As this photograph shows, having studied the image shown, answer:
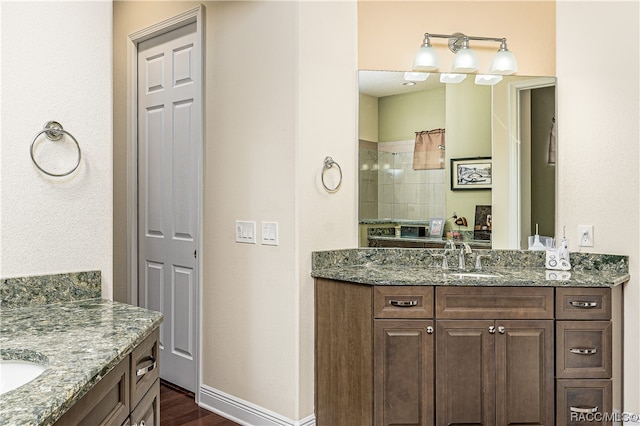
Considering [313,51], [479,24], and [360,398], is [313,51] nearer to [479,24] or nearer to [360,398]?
[479,24]

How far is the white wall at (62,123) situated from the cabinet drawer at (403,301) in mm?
1257

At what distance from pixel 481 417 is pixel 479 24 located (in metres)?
2.27

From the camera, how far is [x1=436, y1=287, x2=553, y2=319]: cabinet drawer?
240 cm

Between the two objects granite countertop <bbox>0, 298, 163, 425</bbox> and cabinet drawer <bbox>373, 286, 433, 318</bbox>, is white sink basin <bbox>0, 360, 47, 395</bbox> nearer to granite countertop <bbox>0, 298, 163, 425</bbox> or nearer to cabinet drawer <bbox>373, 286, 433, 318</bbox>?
granite countertop <bbox>0, 298, 163, 425</bbox>

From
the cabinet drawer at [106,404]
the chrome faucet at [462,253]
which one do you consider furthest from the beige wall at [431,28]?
the cabinet drawer at [106,404]

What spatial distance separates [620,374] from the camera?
2.53 meters

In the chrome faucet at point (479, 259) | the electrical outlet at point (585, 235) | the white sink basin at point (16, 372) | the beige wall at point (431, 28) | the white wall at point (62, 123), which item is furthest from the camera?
the beige wall at point (431, 28)

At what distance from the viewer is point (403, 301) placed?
2.44 meters

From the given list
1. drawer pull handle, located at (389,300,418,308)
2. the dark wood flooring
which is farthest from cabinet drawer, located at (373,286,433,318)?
the dark wood flooring

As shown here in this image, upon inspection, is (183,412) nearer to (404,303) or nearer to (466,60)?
(404,303)

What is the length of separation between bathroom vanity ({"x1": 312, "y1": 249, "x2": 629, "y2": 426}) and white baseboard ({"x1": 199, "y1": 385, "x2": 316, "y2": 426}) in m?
0.39

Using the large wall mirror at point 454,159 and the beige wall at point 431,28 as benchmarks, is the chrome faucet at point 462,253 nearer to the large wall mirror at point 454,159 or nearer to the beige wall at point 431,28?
the large wall mirror at point 454,159

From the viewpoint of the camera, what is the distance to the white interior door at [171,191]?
127 inches

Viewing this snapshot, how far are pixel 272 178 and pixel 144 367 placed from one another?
1.41 m
